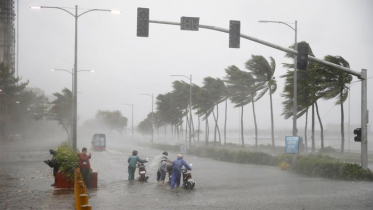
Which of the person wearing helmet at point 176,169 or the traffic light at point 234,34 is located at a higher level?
the traffic light at point 234,34

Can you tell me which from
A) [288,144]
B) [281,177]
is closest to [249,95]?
[288,144]

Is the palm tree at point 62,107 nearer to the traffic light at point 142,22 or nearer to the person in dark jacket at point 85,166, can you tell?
the person in dark jacket at point 85,166

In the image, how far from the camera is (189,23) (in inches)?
670

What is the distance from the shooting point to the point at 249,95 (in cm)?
5519

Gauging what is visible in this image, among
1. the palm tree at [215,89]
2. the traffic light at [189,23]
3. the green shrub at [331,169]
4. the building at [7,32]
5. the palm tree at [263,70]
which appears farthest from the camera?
the building at [7,32]

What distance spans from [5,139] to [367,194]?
82.2 m

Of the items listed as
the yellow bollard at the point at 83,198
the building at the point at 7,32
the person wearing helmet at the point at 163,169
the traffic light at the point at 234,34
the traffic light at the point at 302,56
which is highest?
the building at the point at 7,32

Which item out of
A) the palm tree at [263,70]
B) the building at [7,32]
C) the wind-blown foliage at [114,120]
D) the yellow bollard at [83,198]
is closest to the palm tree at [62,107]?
the building at [7,32]

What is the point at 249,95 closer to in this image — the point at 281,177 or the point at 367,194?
the point at 281,177

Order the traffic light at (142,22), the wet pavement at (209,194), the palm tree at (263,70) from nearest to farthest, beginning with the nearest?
the wet pavement at (209,194) < the traffic light at (142,22) < the palm tree at (263,70)

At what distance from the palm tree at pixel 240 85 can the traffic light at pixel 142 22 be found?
38561 millimetres

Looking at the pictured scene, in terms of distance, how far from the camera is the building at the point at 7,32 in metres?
118

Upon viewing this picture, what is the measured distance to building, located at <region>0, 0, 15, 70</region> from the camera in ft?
386

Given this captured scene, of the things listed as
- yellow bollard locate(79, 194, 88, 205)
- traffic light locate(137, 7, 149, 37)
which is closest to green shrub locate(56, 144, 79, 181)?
traffic light locate(137, 7, 149, 37)
